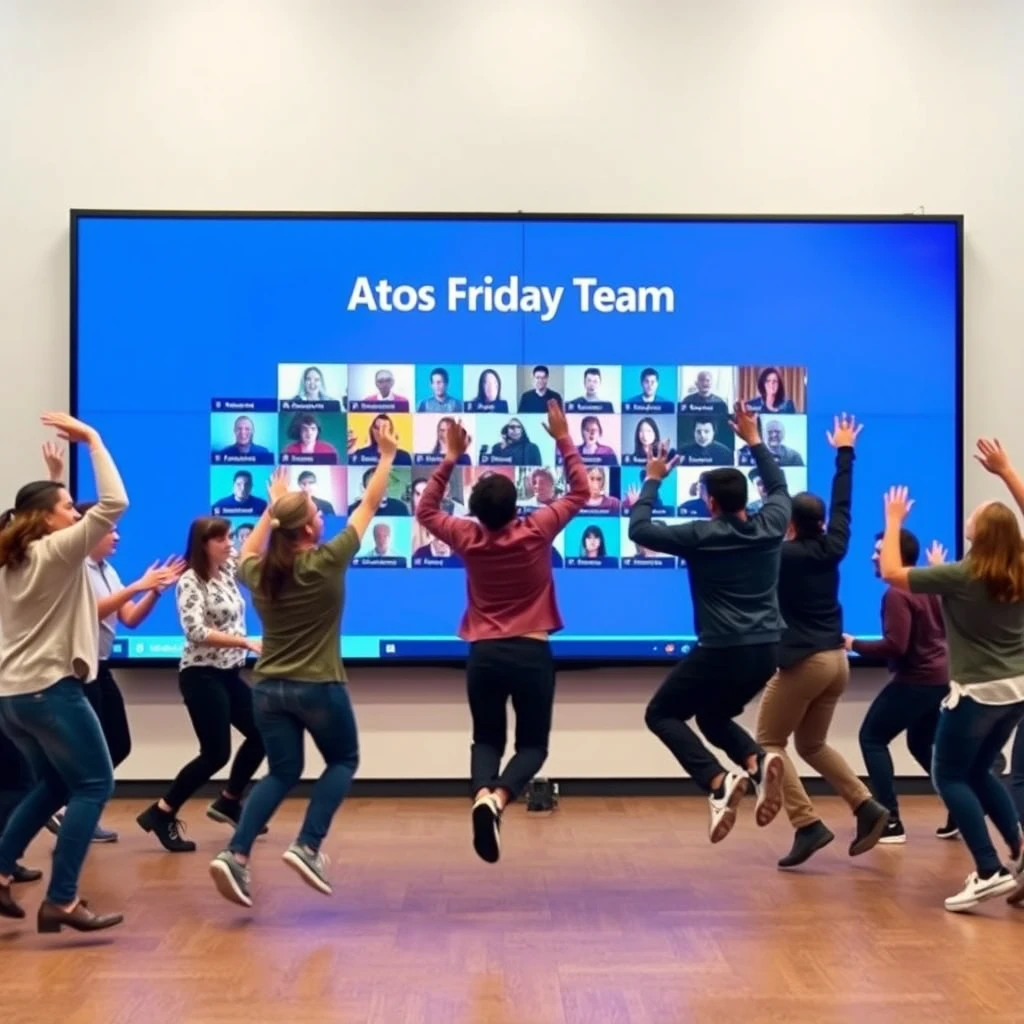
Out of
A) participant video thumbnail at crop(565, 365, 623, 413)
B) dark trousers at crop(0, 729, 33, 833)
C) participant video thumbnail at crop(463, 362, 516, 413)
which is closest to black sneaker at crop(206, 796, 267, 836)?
dark trousers at crop(0, 729, 33, 833)

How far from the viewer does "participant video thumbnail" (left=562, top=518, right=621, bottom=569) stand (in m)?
7.72

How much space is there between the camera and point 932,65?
8008 millimetres

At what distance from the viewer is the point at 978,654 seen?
5.11 metres

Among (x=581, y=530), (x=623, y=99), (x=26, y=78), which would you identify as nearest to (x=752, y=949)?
(x=581, y=530)

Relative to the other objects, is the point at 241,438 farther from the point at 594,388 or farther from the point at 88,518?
the point at 88,518

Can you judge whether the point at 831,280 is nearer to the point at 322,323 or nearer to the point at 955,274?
the point at 955,274

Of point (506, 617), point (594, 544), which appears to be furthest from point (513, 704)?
point (594, 544)

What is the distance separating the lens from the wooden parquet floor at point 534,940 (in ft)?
13.3

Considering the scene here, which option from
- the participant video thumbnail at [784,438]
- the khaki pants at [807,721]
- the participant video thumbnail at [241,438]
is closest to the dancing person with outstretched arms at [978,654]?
the khaki pants at [807,721]

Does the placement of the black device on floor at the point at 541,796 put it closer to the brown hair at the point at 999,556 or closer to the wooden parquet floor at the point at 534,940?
the wooden parquet floor at the point at 534,940

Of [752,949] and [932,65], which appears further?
[932,65]

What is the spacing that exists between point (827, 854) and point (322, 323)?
3.82 meters

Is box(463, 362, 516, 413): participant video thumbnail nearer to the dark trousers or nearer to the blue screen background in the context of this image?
the blue screen background

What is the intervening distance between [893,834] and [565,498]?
250 cm
